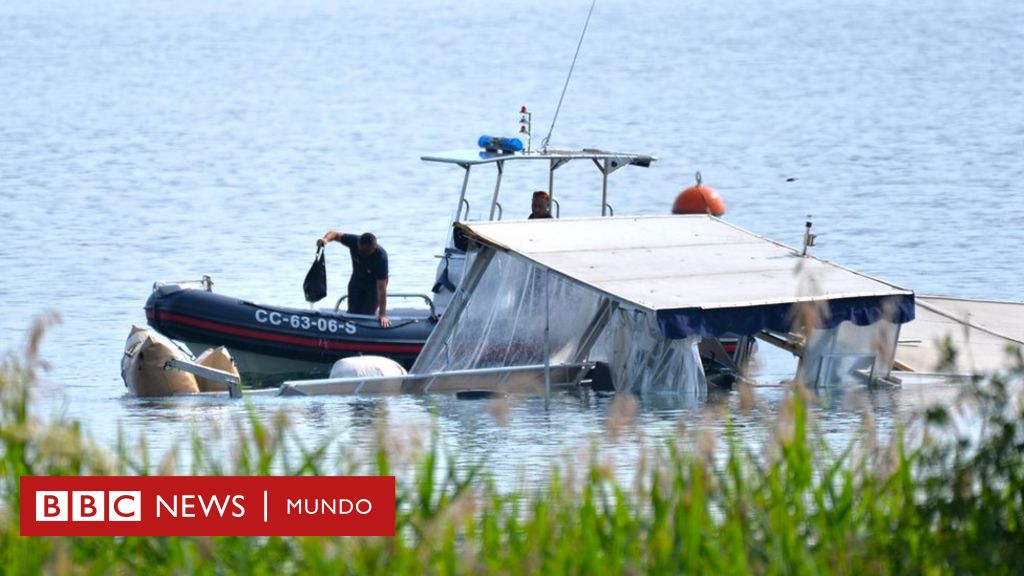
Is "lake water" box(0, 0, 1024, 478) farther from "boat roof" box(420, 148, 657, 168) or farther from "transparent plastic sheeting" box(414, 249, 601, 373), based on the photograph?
"boat roof" box(420, 148, 657, 168)

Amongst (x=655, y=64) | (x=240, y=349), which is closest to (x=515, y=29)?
(x=655, y=64)

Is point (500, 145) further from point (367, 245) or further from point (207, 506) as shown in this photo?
point (207, 506)

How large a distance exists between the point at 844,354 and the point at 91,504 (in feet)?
37.4

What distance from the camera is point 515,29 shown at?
113 meters

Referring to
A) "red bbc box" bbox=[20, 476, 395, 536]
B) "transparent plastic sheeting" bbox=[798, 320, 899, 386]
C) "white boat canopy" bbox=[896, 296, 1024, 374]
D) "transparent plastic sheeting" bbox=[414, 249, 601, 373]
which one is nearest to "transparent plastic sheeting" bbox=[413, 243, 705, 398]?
"transparent plastic sheeting" bbox=[414, 249, 601, 373]

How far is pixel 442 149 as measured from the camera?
54.1 m

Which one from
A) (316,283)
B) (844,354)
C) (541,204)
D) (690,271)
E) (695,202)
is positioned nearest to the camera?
(690,271)

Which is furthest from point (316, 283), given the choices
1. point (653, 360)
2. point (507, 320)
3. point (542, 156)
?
point (653, 360)

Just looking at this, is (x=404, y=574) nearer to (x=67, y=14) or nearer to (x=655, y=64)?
(x=655, y=64)

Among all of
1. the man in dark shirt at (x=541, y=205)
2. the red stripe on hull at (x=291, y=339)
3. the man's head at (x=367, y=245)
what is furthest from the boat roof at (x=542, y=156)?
the red stripe on hull at (x=291, y=339)

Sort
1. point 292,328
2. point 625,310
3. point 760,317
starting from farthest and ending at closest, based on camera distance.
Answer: point 292,328 → point 625,310 → point 760,317

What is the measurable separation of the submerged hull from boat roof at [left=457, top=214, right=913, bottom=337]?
2249 mm

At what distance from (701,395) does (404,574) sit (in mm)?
10950

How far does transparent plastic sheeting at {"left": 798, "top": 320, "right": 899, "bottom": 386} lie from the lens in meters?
17.9
